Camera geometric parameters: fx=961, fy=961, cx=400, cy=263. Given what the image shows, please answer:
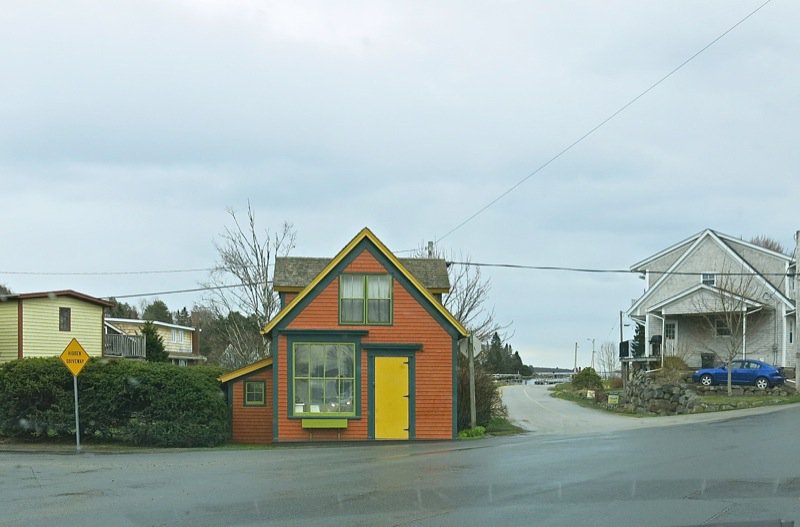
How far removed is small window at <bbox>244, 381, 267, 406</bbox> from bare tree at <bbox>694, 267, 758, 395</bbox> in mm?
24647

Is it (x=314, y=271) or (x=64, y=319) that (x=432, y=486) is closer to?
(x=314, y=271)

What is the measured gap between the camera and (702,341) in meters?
52.5

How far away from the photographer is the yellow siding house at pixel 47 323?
151 ft

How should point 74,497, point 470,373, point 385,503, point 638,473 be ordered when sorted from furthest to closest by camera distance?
point 470,373 → point 638,473 → point 74,497 → point 385,503

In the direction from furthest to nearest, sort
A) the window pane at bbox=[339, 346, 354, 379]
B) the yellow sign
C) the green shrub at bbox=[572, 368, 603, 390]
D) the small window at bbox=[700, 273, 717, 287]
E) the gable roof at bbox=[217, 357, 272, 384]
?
the green shrub at bbox=[572, 368, 603, 390], the small window at bbox=[700, 273, 717, 287], the gable roof at bbox=[217, 357, 272, 384], the window pane at bbox=[339, 346, 354, 379], the yellow sign

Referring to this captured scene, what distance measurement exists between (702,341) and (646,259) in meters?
9.03

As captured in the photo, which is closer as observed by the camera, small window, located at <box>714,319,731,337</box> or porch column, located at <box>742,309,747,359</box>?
porch column, located at <box>742,309,747,359</box>

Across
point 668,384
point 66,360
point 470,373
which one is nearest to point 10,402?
point 66,360

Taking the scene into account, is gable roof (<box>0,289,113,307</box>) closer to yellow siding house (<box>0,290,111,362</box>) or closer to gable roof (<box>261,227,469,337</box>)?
yellow siding house (<box>0,290,111,362</box>)

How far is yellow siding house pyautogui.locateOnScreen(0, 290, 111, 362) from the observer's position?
4609cm

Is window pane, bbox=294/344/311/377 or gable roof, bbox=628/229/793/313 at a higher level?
gable roof, bbox=628/229/793/313

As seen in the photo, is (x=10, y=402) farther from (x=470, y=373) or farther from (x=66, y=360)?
(x=470, y=373)

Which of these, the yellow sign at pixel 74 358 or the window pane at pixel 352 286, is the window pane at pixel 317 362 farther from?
the yellow sign at pixel 74 358

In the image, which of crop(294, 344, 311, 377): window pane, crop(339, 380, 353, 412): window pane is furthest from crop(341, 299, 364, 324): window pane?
crop(339, 380, 353, 412): window pane
